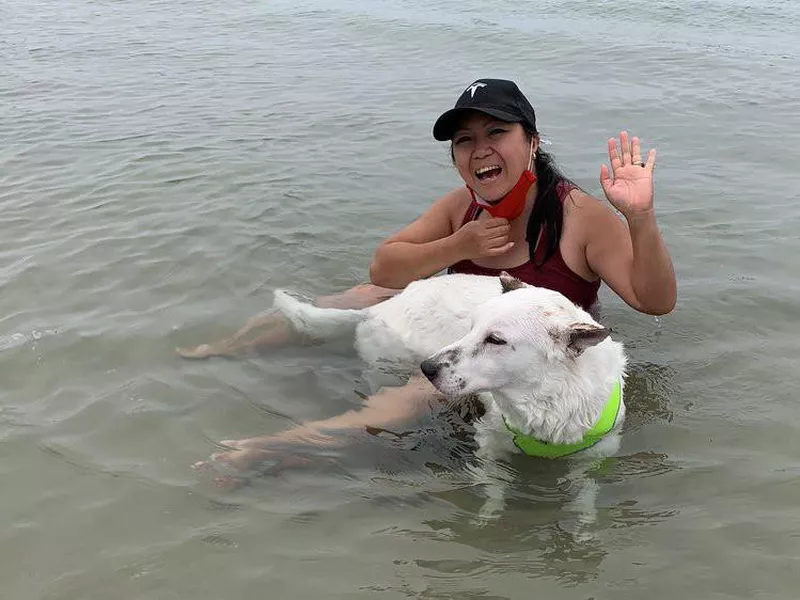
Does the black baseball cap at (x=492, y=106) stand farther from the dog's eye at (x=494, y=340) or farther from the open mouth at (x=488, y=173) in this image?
the dog's eye at (x=494, y=340)

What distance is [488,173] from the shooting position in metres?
4.29

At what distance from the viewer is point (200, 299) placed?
5.94 metres

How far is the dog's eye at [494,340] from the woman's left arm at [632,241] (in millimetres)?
936

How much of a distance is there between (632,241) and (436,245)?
1210mm

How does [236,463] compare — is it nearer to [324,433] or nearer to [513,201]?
[324,433]

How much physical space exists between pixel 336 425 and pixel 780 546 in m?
2.42

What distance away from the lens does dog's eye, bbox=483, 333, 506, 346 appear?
350 centimetres

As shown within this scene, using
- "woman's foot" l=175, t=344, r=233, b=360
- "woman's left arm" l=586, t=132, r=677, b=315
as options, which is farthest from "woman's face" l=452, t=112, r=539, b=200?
"woman's foot" l=175, t=344, r=233, b=360

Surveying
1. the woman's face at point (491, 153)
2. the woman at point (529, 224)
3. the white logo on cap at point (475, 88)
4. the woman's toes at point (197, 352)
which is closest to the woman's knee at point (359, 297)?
the woman at point (529, 224)

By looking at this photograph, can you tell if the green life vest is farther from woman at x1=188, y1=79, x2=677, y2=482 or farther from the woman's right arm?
the woman's right arm

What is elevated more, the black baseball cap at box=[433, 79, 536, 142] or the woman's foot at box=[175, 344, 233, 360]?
the black baseball cap at box=[433, 79, 536, 142]

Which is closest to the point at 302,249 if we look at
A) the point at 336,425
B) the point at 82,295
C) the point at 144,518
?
the point at 82,295

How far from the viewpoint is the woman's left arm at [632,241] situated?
11.9 feet

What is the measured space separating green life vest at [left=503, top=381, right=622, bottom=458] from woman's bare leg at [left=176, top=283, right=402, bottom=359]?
1.98 meters
